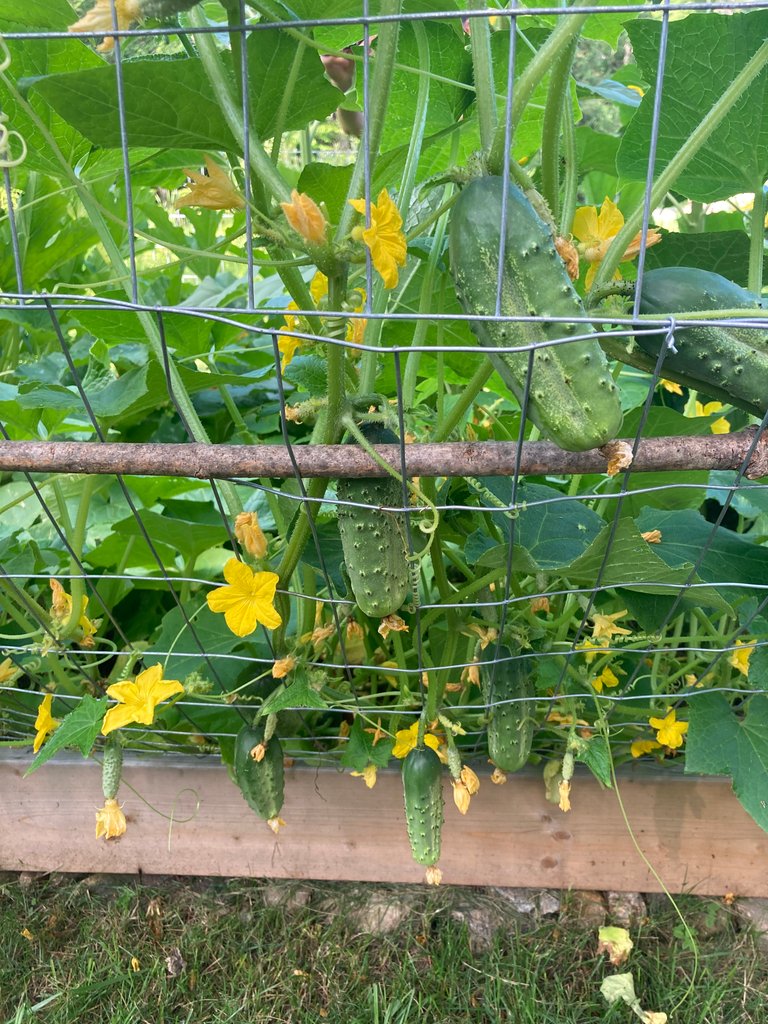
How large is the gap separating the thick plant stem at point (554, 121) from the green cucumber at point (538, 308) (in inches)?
3.0

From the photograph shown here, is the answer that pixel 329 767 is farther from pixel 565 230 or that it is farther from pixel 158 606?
pixel 565 230

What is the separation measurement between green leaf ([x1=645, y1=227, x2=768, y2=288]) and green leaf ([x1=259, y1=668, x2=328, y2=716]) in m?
0.61

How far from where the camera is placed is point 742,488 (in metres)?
Answer: 0.87

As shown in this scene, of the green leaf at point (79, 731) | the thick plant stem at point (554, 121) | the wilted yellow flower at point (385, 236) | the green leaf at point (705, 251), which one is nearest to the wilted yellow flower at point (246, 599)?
the green leaf at point (79, 731)

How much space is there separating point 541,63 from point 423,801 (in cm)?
74

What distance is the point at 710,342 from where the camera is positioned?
2.27ft

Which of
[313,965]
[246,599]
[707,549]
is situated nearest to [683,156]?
[707,549]

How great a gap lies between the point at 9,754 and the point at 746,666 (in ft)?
3.41

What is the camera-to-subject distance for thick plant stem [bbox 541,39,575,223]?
65cm

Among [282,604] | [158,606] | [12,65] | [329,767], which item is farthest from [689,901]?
[12,65]

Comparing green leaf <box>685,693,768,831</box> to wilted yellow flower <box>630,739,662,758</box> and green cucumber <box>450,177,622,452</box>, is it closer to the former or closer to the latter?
wilted yellow flower <box>630,739,662,758</box>

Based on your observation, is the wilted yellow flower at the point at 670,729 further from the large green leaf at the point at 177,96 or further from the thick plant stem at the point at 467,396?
the large green leaf at the point at 177,96

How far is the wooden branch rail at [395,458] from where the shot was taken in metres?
0.71

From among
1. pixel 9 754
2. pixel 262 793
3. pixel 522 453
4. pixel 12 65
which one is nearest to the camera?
pixel 522 453
